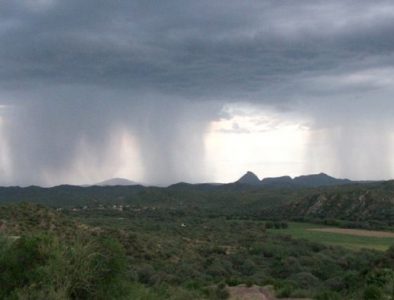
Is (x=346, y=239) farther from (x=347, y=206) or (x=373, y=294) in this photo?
(x=373, y=294)

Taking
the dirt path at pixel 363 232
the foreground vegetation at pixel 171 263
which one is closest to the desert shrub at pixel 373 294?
the foreground vegetation at pixel 171 263

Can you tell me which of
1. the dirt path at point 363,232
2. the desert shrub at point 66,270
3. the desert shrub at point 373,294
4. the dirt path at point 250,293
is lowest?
the dirt path at point 250,293

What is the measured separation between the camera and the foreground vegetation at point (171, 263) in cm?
2297

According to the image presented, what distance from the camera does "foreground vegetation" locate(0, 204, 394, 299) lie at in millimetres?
22969

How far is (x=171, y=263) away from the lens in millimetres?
60469

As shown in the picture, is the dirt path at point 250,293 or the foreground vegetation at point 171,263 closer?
the foreground vegetation at point 171,263

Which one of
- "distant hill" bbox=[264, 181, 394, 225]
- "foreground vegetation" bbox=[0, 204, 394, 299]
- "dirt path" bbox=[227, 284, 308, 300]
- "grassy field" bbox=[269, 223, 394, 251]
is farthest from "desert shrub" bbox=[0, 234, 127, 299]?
"distant hill" bbox=[264, 181, 394, 225]

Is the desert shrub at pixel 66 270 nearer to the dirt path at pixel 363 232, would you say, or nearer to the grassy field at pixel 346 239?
the grassy field at pixel 346 239

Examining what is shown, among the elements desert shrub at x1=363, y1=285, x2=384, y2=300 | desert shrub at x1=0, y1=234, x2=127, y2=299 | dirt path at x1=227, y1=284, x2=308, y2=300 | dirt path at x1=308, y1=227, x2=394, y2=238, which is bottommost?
dirt path at x1=227, y1=284, x2=308, y2=300

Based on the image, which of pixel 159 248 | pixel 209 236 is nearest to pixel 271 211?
pixel 209 236

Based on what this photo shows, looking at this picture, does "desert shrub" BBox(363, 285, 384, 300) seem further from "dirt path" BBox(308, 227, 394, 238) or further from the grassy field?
"dirt path" BBox(308, 227, 394, 238)

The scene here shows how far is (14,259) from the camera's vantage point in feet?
77.3

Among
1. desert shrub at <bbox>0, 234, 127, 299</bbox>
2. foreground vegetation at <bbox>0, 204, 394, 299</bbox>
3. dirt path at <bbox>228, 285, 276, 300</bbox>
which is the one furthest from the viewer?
dirt path at <bbox>228, 285, 276, 300</bbox>

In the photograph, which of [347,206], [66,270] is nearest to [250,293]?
[66,270]
